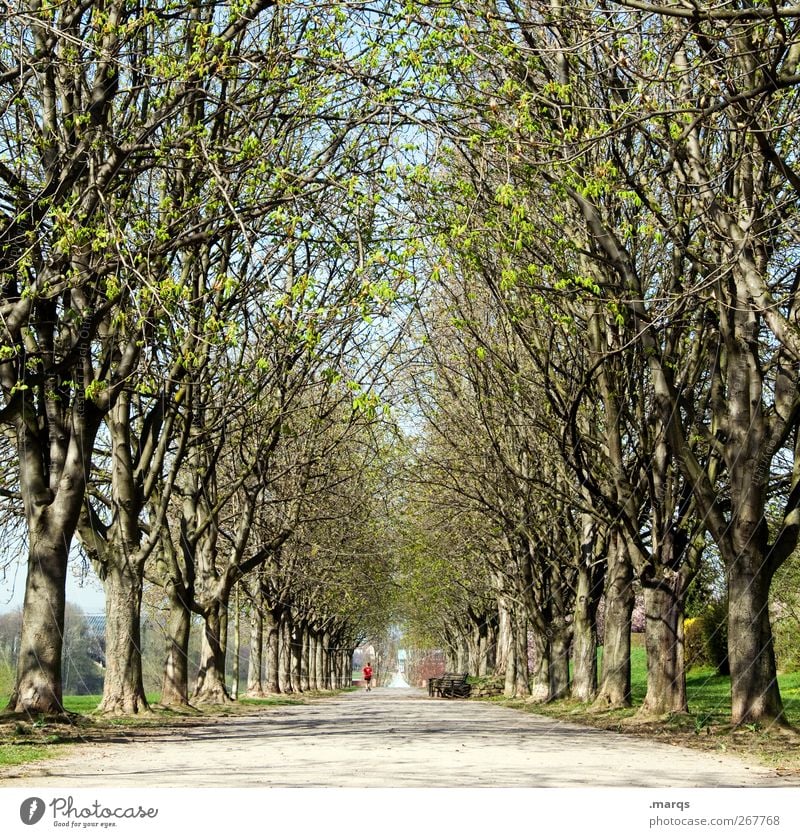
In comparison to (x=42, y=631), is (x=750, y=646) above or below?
below

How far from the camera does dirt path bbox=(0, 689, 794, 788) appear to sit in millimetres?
9445

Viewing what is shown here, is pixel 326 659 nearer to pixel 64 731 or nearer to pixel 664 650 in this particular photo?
pixel 664 650

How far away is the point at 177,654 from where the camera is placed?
23625 mm

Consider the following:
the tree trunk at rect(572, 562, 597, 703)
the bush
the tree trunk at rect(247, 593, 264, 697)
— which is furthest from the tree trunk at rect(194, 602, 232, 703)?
the bush

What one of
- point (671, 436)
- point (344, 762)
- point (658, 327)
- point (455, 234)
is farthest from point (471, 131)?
point (344, 762)

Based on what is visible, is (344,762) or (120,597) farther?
(120,597)

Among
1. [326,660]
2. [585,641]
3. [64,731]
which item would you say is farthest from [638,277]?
[326,660]

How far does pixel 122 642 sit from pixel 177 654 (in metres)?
5.37

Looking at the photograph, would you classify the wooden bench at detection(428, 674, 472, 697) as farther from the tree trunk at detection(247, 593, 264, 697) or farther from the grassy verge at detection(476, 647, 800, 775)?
the grassy verge at detection(476, 647, 800, 775)

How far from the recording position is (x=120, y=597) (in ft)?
61.1

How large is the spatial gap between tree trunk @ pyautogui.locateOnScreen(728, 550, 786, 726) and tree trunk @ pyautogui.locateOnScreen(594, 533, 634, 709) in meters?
7.33
